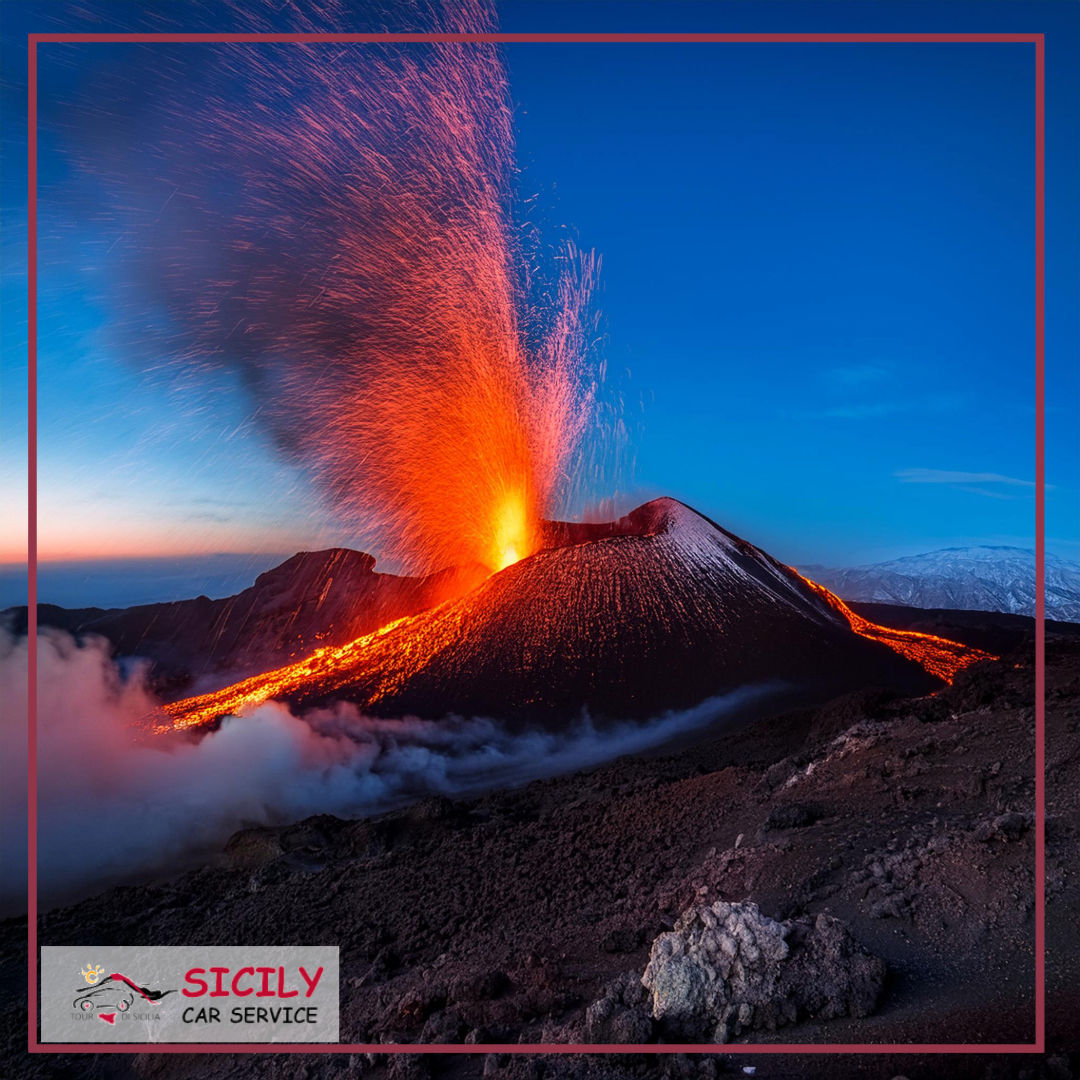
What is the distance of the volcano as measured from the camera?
53.0ft

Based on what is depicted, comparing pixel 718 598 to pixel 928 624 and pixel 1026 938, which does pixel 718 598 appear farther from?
pixel 1026 938

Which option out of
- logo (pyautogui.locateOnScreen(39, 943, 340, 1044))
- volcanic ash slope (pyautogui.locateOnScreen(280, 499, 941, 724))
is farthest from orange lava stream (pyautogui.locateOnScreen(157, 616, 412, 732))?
logo (pyautogui.locateOnScreen(39, 943, 340, 1044))

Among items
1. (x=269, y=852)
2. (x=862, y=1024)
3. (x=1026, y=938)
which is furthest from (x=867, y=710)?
(x=269, y=852)

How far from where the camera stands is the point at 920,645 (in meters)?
Answer: 19.2

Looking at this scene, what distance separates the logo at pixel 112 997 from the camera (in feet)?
23.6

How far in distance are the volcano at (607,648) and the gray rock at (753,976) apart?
10253 millimetres

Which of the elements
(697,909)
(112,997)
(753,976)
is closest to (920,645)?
(697,909)

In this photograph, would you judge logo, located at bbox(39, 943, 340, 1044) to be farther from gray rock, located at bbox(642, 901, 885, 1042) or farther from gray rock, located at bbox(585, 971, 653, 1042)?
gray rock, located at bbox(642, 901, 885, 1042)

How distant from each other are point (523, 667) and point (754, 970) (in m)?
11.5

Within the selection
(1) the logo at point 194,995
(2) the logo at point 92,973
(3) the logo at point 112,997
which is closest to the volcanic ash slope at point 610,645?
(1) the logo at point 194,995

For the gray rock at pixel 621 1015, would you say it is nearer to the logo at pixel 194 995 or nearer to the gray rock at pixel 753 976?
the gray rock at pixel 753 976

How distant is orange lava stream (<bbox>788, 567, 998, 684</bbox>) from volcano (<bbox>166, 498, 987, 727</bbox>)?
0.07 meters

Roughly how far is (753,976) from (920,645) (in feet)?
53.2

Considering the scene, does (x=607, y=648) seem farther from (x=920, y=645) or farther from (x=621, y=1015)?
(x=621, y=1015)
